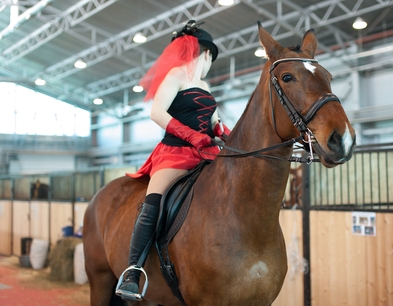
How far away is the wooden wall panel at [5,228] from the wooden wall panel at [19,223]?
0.72 ft

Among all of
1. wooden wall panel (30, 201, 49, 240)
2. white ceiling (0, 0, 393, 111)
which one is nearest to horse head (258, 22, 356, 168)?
wooden wall panel (30, 201, 49, 240)

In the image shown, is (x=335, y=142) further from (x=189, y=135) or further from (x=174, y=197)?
(x=174, y=197)

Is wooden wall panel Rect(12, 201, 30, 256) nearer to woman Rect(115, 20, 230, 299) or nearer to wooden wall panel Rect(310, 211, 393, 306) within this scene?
wooden wall panel Rect(310, 211, 393, 306)

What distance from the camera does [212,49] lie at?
8.61ft

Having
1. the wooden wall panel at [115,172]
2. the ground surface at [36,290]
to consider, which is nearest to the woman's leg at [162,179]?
the ground surface at [36,290]

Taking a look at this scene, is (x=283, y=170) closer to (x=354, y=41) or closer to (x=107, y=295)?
(x=107, y=295)

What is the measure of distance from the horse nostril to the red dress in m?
0.96

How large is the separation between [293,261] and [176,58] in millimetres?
3055

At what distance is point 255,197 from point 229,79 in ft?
46.6

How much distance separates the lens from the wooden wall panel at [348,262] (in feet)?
13.2

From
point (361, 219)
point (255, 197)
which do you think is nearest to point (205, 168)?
point (255, 197)

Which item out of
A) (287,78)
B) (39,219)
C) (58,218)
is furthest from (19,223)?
(287,78)

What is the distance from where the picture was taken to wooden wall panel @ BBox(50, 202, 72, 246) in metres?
8.59

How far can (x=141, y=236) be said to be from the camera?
7.45ft
